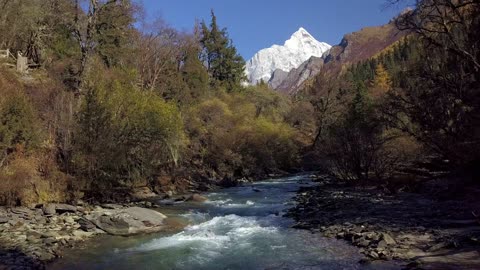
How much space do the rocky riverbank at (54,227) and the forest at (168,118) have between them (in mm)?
2182

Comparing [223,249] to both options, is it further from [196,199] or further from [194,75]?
[194,75]

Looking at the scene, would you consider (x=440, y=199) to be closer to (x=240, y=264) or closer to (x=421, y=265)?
(x=421, y=265)

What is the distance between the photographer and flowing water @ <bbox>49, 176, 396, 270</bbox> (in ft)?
41.3

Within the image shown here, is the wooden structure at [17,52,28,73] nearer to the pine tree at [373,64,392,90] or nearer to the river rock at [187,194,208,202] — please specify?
the river rock at [187,194,208,202]

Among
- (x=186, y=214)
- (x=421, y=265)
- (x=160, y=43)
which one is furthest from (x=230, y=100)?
(x=421, y=265)

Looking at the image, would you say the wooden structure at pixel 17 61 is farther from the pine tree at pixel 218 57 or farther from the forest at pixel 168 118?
the pine tree at pixel 218 57

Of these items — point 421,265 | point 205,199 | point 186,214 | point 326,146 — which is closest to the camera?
point 421,265

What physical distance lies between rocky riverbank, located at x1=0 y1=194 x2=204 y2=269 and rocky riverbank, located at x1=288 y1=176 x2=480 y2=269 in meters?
6.80

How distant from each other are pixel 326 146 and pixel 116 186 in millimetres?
15186

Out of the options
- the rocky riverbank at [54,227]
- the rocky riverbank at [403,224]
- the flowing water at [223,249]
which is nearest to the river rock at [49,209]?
the rocky riverbank at [54,227]

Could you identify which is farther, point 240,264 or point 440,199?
point 440,199

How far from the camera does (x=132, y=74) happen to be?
112 ft

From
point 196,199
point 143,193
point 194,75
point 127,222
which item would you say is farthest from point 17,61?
point 194,75

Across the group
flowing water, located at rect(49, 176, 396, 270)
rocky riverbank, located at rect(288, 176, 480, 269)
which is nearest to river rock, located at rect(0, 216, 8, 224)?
flowing water, located at rect(49, 176, 396, 270)
